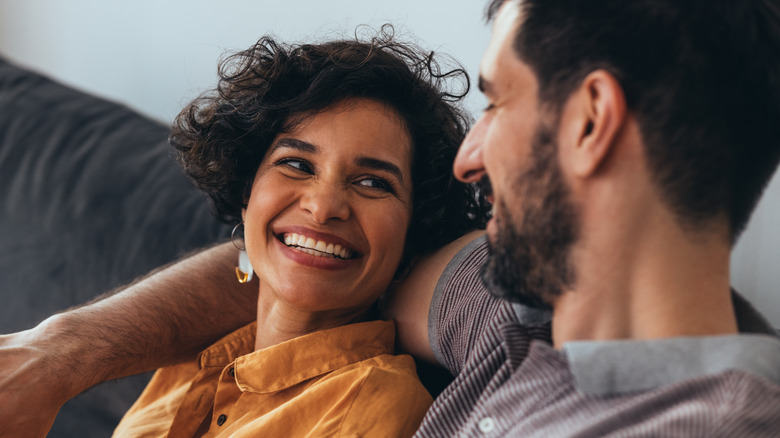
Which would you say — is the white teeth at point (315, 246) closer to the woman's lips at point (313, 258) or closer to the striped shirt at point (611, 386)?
the woman's lips at point (313, 258)

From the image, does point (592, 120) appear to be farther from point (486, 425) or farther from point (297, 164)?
point (297, 164)

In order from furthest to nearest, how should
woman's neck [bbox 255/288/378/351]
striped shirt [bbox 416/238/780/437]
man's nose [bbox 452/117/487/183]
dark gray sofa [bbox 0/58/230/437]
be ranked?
1. dark gray sofa [bbox 0/58/230/437]
2. woman's neck [bbox 255/288/378/351]
3. man's nose [bbox 452/117/487/183]
4. striped shirt [bbox 416/238/780/437]

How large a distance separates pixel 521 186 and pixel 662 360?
0.82 feet

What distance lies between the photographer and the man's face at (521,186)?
0.87 meters

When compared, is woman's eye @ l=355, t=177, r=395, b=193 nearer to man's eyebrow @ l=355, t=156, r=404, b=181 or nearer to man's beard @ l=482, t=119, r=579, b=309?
man's eyebrow @ l=355, t=156, r=404, b=181

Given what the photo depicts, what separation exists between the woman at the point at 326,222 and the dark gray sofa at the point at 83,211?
0.35 meters

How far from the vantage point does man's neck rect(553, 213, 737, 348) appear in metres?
0.83

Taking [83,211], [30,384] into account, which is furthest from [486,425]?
[83,211]

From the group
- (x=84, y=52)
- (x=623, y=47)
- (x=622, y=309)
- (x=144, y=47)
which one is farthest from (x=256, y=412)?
(x=84, y=52)

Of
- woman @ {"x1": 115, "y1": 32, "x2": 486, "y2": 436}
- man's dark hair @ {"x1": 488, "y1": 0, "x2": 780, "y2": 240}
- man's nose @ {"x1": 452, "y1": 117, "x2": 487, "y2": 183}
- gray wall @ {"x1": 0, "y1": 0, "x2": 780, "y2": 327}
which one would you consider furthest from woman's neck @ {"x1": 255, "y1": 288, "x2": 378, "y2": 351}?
man's dark hair @ {"x1": 488, "y1": 0, "x2": 780, "y2": 240}

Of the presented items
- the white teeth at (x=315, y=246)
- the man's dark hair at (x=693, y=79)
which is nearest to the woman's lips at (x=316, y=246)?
the white teeth at (x=315, y=246)

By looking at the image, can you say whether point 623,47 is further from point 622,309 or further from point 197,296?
point 197,296

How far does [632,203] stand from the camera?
827 millimetres

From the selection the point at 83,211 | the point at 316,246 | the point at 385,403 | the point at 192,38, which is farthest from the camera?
the point at 192,38
